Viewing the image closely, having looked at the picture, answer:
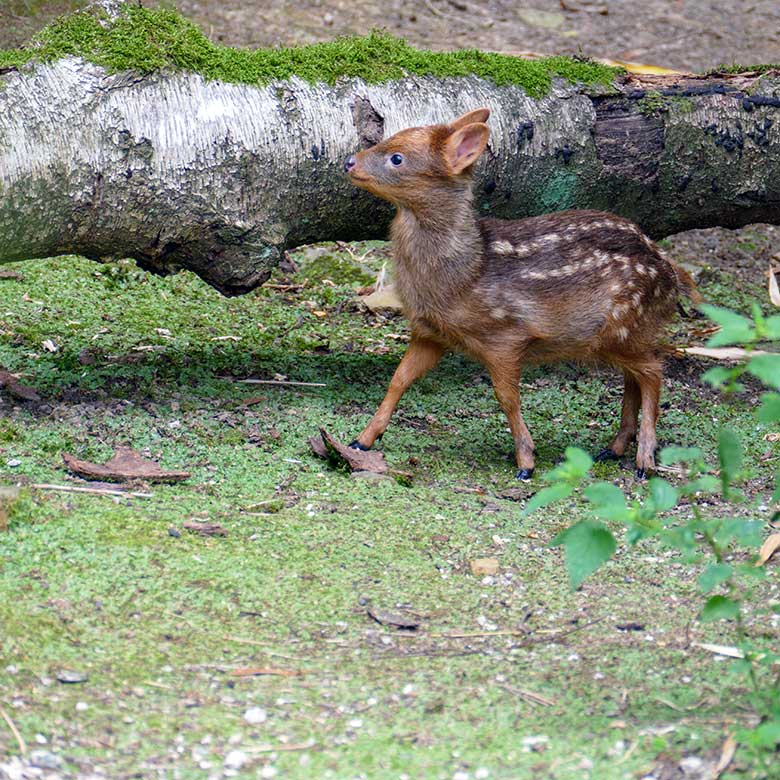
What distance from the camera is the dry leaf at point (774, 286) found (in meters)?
8.10

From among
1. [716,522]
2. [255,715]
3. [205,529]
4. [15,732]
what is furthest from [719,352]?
[15,732]

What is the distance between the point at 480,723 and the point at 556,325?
266 centimetres

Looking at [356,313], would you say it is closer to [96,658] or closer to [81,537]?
[81,537]

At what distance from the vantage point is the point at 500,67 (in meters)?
6.20

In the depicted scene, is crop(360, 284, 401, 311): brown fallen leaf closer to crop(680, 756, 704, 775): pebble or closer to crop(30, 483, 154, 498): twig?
crop(30, 483, 154, 498): twig

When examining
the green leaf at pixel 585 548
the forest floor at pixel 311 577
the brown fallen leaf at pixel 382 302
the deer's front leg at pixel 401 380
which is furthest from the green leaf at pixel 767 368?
the brown fallen leaf at pixel 382 302

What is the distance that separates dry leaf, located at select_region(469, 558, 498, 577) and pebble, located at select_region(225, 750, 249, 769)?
1.34 metres

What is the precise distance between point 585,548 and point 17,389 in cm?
325

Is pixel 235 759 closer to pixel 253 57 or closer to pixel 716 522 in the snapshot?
pixel 716 522

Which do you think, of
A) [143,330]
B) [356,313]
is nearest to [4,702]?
[143,330]

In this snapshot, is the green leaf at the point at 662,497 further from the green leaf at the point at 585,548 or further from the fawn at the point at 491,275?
the fawn at the point at 491,275

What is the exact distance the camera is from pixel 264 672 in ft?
11.5

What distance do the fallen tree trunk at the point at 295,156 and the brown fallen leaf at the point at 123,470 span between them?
1058 millimetres

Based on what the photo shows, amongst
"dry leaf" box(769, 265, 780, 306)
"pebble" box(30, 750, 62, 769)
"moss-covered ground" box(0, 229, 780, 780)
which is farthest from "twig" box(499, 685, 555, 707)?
"dry leaf" box(769, 265, 780, 306)
